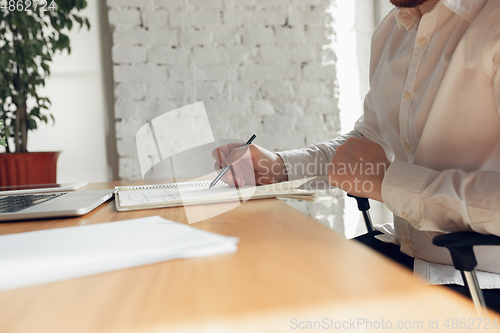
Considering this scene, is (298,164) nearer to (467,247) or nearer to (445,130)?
(445,130)

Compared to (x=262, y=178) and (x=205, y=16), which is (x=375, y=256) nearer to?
(x=262, y=178)

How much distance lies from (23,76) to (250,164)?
118 centimetres

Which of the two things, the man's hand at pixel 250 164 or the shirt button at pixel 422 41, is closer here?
the shirt button at pixel 422 41

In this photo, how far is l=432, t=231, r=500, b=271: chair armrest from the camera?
441 mm

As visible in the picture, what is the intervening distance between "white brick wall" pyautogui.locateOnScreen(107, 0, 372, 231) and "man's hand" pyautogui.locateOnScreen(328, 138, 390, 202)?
1096 millimetres

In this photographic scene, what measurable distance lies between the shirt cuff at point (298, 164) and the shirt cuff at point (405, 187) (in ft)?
1.29

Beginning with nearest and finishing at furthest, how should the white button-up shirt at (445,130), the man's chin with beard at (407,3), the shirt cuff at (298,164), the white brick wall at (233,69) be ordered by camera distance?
1. the white button-up shirt at (445,130)
2. the man's chin with beard at (407,3)
3. the shirt cuff at (298,164)
4. the white brick wall at (233,69)

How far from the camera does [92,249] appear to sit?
0.36 metres

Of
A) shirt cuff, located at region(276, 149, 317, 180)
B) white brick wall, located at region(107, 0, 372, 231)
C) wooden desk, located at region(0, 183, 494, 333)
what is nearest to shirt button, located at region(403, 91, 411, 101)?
shirt cuff, located at region(276, 149, 317, 180)

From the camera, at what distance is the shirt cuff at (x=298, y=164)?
1.00 meters

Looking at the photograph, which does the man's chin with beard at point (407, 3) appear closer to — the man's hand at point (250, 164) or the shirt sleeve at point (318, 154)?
the shirt sleeve at point (318, 154)

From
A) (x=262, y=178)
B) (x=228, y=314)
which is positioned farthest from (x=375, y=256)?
(x=262, y=178)

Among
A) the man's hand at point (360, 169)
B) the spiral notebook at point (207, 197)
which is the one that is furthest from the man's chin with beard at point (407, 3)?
the spiral notebook at point (207, 197)

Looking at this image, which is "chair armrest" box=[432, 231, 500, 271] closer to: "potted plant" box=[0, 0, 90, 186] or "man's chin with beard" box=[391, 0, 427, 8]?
"man's chin with beard" box=[391, 0, 427, 8]
